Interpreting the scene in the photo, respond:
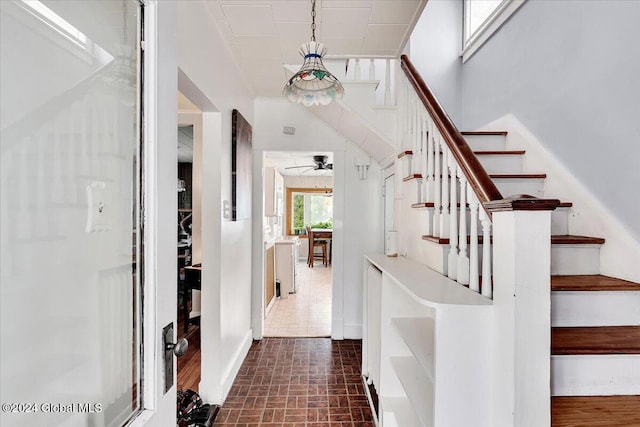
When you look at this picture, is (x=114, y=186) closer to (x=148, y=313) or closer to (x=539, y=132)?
(x=148, y=313)

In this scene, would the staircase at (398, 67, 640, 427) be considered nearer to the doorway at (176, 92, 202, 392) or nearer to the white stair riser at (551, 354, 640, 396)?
the white stair riser at (551, 354, 640, 396)

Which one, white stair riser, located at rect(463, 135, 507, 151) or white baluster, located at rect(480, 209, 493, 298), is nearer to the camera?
white baluster, located at rect(480, 209, 493, 298)

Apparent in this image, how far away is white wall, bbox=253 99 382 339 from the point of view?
3.72 meters

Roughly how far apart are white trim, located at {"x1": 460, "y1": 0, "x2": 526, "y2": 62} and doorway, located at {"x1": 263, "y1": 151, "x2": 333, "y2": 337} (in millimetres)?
1840

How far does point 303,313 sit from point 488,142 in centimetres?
322

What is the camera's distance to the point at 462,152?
1537 millimetres

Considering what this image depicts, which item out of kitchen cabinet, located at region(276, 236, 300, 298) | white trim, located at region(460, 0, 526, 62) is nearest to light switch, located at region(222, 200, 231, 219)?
white trim, located at region(460, 0, 526, 62)

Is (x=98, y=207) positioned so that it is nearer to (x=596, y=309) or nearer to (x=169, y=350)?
(x=169, y=350)

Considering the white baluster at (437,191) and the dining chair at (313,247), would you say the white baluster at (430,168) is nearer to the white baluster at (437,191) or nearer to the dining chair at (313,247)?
the white baluster at (437,191)

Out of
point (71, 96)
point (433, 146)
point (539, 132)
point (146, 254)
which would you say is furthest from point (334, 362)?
point (71, 96)

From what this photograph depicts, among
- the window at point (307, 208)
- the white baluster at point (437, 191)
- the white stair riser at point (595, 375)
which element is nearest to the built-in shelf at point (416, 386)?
the white stair riser at point (595, 375)

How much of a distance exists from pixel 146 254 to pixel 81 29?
48 centimetres

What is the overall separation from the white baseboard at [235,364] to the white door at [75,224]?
6.03 ft

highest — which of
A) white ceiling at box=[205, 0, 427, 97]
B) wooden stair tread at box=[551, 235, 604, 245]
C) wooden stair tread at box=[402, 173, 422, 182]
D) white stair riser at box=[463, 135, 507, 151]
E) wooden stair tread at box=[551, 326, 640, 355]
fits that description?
white ceiling at box=[205, 0, 427, 97]
